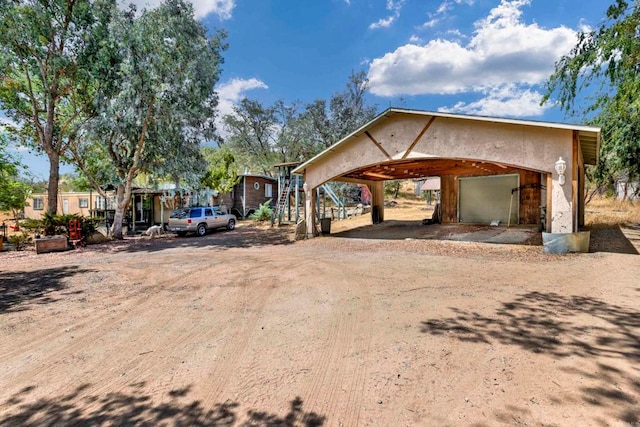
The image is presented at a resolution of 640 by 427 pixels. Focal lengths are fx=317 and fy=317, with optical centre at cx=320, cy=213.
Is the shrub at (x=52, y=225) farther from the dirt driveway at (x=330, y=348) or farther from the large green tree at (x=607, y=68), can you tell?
the large green tree at (x=607, y=68)

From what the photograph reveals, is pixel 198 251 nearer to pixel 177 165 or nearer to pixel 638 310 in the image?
pixel 177 165

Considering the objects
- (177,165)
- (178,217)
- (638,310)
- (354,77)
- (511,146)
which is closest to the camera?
(638,310)

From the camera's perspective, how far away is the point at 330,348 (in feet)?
12.0

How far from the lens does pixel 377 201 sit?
19.2m

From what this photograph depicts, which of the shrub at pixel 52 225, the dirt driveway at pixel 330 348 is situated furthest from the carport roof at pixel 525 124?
the shrub at pixel 52 225

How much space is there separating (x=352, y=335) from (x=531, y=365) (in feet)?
6.14

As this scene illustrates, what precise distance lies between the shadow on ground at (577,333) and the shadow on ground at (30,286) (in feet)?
22.5

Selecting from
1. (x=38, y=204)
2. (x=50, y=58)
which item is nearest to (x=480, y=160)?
(x=50, y=58)

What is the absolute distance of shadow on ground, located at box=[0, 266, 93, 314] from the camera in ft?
18.9

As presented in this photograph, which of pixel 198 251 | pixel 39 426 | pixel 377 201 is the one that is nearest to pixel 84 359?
pixel 39 426

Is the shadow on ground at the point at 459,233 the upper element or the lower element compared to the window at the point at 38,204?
lower

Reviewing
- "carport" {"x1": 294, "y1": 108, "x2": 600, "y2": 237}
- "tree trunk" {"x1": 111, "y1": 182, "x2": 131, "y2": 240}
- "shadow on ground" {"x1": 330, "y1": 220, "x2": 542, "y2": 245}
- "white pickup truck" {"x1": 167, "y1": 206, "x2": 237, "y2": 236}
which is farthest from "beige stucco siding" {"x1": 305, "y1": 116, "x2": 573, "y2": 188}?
"tree trunk" {"x1": 111, "y1": 182, "x2": 131, "y2": 240}

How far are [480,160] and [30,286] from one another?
486 inches

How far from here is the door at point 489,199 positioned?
14.9m
